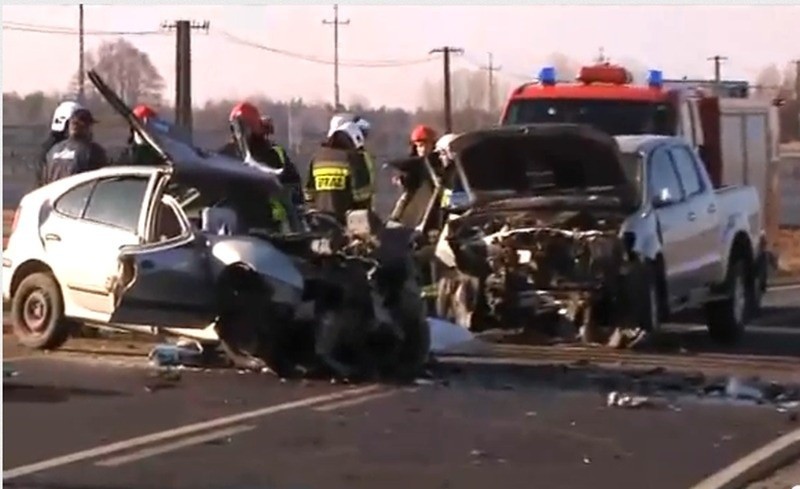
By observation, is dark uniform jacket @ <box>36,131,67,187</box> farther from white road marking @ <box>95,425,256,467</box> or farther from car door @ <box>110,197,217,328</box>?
white road marking @ <box>95,425,256,467</box>

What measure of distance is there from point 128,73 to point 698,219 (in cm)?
489

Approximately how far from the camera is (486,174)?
53.0 ft

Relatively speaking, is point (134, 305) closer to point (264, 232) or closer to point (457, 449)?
point (264, 232)

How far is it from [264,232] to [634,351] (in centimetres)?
333

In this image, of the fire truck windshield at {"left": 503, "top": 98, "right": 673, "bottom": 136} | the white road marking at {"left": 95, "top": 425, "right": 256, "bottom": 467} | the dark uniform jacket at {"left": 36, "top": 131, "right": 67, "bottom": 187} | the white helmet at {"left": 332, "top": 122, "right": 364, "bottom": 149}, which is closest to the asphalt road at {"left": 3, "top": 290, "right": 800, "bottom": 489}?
the white road marking at {"left": 95, "top": 425, "right": 256, "bottom": 467}

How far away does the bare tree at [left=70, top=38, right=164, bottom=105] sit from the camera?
44.0ft

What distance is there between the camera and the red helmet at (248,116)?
1512cm

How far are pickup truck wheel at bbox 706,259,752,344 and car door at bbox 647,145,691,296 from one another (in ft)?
3.15

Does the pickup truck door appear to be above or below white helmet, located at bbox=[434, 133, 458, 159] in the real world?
below

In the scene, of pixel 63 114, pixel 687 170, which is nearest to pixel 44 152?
pixel 63 114

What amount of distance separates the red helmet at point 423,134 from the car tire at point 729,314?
2.79 meters

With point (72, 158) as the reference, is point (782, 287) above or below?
below

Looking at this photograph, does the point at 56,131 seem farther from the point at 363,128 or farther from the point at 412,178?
the point at 412,178

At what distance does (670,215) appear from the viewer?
16.0 metres
